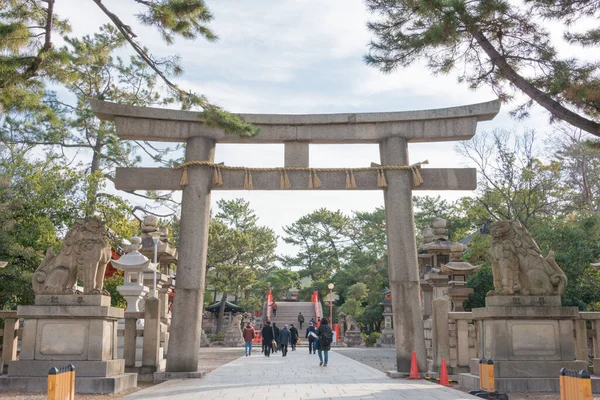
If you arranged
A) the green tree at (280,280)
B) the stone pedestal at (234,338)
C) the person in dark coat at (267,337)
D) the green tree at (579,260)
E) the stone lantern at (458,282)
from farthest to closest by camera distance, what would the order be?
the green tree at (280,280) < the stone pedestal at (234,338) < the person in dark coat at (267,337) < the green tree at (579,260) < the stone lantern at (458,282)

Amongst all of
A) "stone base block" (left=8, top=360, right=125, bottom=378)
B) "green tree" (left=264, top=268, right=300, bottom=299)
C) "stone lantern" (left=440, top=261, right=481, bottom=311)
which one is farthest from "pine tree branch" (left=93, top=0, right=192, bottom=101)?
"green tree" (left=264, top=268, right=300, bottom=299)

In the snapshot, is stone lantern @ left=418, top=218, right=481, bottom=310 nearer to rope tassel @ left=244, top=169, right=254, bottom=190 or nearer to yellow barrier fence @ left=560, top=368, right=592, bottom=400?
rope tassel @ left=244, top=169, right=254, bottom=190

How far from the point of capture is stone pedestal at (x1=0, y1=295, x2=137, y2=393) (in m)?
9.83

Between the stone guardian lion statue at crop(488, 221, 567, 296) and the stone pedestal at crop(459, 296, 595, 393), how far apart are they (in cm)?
18

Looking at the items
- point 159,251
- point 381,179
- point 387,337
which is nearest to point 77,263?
point 381,179

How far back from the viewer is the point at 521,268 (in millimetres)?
10539

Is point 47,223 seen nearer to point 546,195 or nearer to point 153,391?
point 153,391

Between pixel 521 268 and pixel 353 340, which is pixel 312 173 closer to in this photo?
pixel 521 268

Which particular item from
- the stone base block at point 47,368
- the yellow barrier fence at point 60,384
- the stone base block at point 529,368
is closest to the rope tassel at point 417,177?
the stone base block at point 529,368

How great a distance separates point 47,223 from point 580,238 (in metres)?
18.6

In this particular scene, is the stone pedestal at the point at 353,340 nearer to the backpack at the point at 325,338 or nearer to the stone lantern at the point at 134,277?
the backpack at the point at 325,338

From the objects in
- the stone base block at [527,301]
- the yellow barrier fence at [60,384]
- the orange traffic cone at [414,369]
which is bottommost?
the orange traffic cone at [414,369]

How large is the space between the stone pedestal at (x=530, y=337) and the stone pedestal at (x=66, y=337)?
6.70 meters

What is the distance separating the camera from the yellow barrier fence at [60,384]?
587cm
